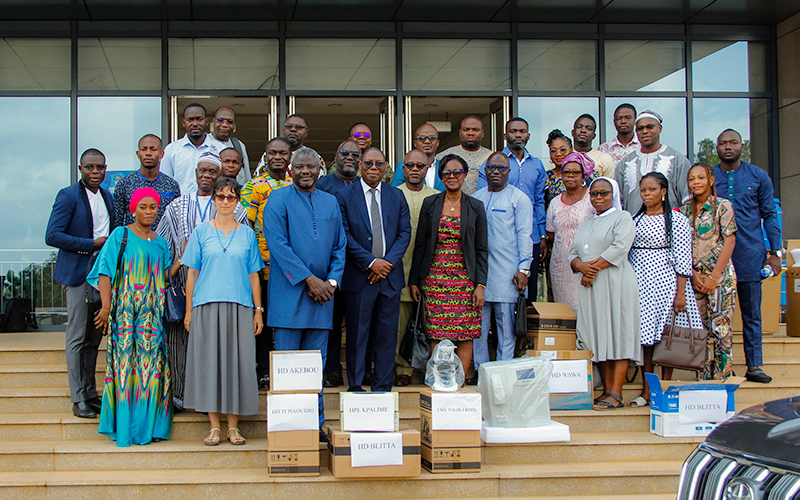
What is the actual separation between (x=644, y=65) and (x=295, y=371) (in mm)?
7580

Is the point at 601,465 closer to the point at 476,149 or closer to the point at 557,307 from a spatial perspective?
the point at 557,307

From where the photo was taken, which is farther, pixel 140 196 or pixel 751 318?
pixel 751 318

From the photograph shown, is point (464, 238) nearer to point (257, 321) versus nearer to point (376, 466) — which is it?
point (257, 321)

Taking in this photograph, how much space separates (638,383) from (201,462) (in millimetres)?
3611

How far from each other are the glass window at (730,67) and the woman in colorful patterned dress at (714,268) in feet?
15.9

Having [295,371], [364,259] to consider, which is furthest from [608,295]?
[295,371]

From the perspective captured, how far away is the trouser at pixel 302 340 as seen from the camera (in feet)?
15.4

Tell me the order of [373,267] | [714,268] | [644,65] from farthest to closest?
[644,65] < [714,268] < [373,267]

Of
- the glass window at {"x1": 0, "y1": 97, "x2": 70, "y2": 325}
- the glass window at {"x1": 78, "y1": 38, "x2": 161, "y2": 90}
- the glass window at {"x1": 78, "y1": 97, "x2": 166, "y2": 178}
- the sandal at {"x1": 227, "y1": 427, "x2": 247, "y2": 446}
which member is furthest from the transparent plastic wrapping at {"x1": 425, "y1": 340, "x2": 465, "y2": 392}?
the glass window at {"x1": 0, "y1": 97, "x2": 70, "y2": 325}

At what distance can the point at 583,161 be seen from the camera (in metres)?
5.93

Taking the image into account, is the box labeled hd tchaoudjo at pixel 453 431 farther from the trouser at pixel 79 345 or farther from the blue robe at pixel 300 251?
the trouser at pixel 79 345

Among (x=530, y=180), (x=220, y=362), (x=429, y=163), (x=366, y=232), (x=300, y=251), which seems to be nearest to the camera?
(x=220, y=362)

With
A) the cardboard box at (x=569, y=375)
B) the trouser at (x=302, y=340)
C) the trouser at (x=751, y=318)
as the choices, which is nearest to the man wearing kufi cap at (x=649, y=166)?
the trouser at (x=751, y=318)

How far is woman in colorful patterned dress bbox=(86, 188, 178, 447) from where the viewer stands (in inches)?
182
